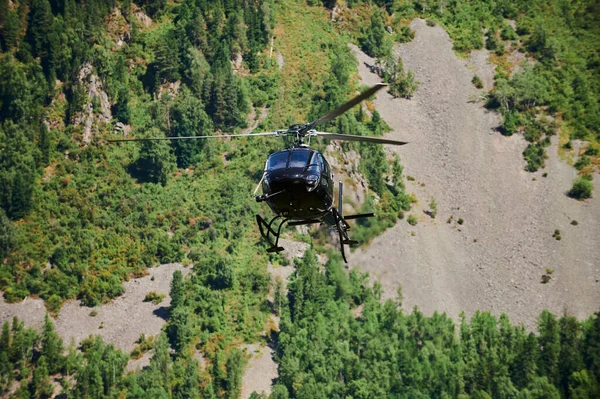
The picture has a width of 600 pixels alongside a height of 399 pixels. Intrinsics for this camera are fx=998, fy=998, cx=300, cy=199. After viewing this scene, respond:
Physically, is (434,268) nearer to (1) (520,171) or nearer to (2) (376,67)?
(1) (520,171)

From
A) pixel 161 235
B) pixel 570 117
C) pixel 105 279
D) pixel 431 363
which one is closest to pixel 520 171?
pixel 570 117

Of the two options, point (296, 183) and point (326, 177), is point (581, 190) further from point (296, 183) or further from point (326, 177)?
point (296, 183)

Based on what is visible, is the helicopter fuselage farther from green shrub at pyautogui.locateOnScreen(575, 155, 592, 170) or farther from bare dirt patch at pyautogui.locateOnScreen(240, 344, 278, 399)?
green shrub at pyautogui.locateOnScreen(575, 155, 592, 170)

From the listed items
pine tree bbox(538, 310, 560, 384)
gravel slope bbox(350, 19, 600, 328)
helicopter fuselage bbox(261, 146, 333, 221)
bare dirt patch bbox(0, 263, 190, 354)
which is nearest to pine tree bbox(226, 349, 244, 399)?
bare dirt patch bbox(0, 263, 190, 354)

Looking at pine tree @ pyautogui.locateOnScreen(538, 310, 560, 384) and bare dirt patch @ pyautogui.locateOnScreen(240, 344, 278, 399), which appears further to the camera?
pine tree @ pyautogui.locateOnScreen(538, 310, 560, 384)

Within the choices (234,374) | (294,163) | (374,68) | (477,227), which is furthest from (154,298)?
(294,163)

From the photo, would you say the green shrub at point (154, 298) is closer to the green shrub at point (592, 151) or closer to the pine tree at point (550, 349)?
the pine tree at point (550, 349)

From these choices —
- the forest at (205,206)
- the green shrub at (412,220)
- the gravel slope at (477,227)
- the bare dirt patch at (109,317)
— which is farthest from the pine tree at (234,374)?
the green shrub at (412,220)
